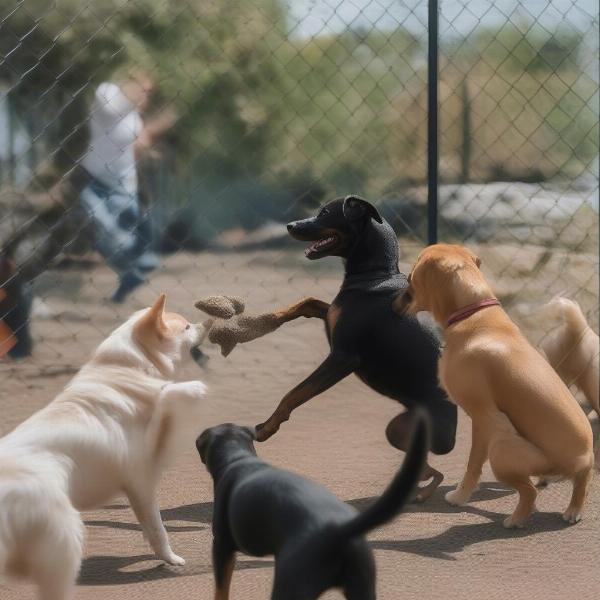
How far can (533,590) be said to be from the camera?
3328mm

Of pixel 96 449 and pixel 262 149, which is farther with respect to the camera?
pixel 262 149

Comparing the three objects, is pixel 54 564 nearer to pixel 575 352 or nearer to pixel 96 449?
pixel 96 449

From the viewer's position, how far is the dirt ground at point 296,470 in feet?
11.2

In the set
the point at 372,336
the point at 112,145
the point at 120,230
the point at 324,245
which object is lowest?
the point at 120,230

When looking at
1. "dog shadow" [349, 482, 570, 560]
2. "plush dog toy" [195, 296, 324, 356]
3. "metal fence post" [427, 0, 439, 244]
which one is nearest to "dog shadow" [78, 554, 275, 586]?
"dog shadow" [349, 482, 570, 560]

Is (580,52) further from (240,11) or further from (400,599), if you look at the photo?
(400,599)

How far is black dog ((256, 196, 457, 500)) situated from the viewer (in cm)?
424

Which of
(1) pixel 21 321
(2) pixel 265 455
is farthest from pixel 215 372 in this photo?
(2) pixel 265 455

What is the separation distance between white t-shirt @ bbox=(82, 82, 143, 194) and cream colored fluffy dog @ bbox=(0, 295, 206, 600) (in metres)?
3.65

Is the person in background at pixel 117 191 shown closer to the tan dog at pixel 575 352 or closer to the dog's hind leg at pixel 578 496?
the tan dog at pixel 575 352

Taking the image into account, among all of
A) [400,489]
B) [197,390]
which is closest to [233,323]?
[197,390]

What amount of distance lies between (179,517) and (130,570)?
539 millimetres

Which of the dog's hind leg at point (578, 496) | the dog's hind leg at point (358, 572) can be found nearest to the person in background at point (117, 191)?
the dog's hind leg at point (578, 496)

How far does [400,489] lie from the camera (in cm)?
246
